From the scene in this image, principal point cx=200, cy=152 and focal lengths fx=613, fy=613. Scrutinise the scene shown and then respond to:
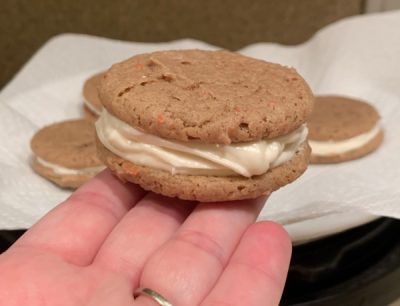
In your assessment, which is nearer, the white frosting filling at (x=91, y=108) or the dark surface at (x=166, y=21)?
the white frosting filling at (x=91, y=108)

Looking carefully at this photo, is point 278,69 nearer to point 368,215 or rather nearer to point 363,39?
point 368,215

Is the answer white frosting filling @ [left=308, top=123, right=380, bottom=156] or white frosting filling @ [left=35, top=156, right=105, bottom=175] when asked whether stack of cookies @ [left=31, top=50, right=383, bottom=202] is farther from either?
white frosting filling @ [left=308, top=123, right=380, bottom=156]

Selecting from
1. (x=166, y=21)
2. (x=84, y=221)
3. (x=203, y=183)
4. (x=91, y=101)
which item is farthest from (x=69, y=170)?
(x=166, y=21)

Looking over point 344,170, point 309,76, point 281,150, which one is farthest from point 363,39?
point 281,150

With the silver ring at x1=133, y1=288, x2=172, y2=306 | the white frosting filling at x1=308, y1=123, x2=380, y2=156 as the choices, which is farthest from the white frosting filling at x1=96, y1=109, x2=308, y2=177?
the white frosting filling at x1=308, y1=123, x2=380, y2=156

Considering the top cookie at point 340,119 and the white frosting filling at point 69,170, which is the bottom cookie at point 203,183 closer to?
the white frosting filling at point 69,170

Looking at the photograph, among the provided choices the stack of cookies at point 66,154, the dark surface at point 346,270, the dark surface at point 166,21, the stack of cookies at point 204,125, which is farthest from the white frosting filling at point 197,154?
the dark surface at point 166,21
